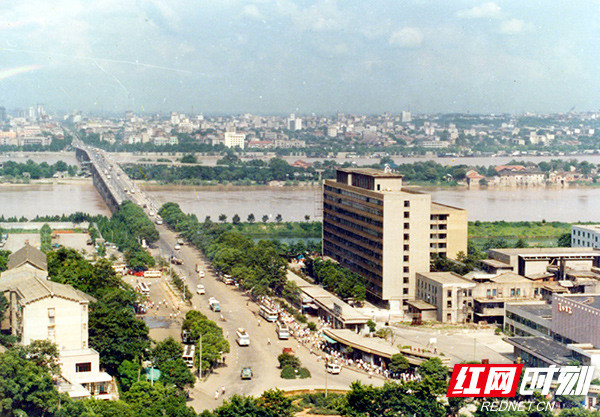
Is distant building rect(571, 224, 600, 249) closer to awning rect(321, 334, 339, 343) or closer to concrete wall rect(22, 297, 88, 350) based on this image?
awning rect(321, 334, 339, 343)

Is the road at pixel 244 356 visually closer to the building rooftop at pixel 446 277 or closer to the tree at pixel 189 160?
the building rooftop at pixel 446 277

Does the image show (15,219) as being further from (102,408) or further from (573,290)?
(102,408)

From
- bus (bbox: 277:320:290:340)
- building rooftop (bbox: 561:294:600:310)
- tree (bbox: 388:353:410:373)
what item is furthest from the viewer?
bus (bbox: 277:320:290:340)

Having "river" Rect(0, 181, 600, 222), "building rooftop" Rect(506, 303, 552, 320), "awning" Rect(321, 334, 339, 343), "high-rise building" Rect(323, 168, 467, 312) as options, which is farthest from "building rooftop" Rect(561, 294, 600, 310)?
"river" Rect(0, 181, 600, 222)

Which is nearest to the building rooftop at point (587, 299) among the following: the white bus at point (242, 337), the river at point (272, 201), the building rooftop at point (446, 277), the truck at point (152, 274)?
the building rooftop at point (446, 277)

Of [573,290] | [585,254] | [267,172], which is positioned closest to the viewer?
[573,290]

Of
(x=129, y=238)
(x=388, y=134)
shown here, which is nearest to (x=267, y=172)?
(x=129, y=238)
